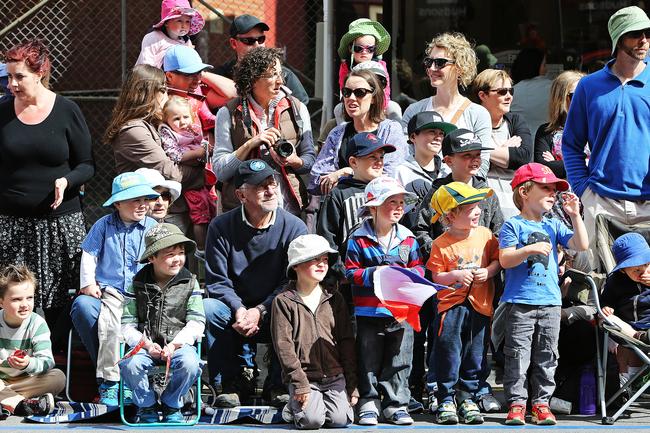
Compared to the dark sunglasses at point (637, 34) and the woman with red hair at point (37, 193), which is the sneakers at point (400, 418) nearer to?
the woman with red hair at point (37, 193)

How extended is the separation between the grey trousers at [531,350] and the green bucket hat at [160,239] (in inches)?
78.6

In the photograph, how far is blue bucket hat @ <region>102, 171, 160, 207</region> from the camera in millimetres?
7473

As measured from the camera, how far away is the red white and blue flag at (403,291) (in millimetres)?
6910

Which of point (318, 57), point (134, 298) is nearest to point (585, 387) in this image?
point (134, 298)

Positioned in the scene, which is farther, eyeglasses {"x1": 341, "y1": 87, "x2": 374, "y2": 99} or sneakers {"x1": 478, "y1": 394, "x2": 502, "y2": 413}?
eyeglasses {"x1": 341, "y1": 87, "x2": 374, "y2": 99}

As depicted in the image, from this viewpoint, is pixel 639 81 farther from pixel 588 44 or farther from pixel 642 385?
pixel 588 44

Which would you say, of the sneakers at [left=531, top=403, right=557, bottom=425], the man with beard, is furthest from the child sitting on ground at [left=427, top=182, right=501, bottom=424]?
the man with beard

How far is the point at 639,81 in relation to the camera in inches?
293

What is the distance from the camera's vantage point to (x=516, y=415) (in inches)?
271

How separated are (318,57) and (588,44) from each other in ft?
9.99

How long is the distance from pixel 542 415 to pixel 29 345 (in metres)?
3.13

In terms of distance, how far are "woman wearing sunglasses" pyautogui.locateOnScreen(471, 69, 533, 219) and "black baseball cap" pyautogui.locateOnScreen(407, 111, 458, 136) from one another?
23.7 inches

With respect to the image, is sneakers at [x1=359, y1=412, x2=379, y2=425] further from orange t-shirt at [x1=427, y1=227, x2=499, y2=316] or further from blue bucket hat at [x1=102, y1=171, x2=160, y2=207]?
blue bucket hat at [x1=102, y1=171, x2=160, y2=207]

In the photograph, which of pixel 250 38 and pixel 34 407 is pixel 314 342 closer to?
pixel 34 407
